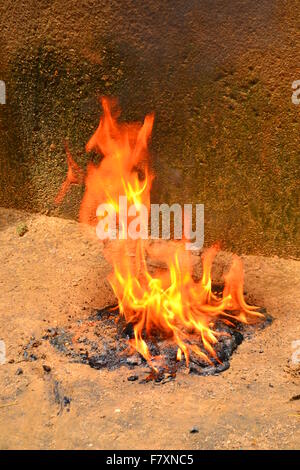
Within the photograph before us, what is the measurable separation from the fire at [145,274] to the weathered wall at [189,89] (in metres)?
0.14

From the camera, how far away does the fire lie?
398 cm

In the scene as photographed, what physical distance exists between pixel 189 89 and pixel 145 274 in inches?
59.4

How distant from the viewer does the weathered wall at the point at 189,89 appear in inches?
172

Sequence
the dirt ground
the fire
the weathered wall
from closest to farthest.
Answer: the dirt ground, the fire, the weathered wall

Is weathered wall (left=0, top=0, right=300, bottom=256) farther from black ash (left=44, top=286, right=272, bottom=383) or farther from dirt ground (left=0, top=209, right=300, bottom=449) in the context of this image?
black ash (left=44, top=286, right=272, bottom=383)

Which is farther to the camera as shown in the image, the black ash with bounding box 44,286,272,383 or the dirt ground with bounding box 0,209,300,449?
the black ash with bounding box 44,286,272,383

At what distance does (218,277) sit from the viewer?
473cm

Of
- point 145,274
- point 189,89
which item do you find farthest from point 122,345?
point 189,89

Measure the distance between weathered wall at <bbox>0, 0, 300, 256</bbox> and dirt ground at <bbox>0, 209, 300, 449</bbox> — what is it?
621mm

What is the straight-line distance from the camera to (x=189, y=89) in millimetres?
4590

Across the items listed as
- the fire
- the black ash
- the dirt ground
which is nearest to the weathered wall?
the fire

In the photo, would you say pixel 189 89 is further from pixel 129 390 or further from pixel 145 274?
pixel 129 390
